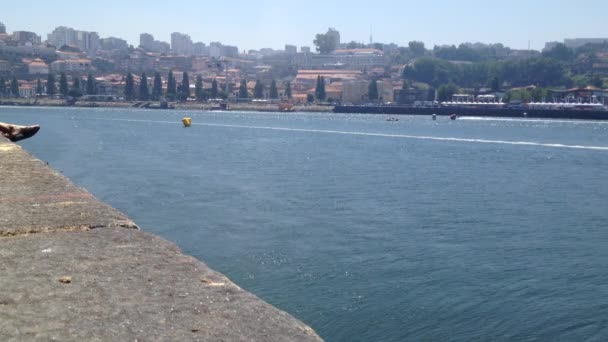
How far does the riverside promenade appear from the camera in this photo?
304 centimetres

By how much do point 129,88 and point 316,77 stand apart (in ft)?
135

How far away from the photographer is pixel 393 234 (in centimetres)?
1420

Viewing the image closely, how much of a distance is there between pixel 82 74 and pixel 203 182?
14098 cm

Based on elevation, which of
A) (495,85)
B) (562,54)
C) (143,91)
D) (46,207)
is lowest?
(46,207)

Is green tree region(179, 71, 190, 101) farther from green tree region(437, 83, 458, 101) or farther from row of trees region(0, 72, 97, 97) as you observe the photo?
green tree region(437, 83, 458, 101)

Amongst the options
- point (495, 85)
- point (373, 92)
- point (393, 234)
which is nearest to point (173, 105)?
point (373, 92)

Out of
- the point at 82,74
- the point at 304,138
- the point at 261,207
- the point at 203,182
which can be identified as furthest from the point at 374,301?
the point at 82,74

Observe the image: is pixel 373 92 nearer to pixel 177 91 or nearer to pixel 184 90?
pixel 184 90

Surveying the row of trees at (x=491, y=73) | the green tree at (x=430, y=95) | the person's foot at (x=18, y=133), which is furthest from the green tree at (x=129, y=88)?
the person's foot at (x=18, y=133)

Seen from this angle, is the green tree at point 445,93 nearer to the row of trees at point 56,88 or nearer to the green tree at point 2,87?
the row of trees at point 56,88

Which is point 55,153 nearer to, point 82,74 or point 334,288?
point 334,288

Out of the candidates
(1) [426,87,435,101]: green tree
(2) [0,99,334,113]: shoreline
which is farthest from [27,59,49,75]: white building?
(1) [426,87,435,101]: green tree

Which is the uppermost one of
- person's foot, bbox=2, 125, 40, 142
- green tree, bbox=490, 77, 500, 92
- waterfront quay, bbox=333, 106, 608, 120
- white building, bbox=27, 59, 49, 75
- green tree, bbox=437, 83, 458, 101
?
white building, bbox=27, 59, 49, 75

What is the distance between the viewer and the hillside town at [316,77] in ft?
402
